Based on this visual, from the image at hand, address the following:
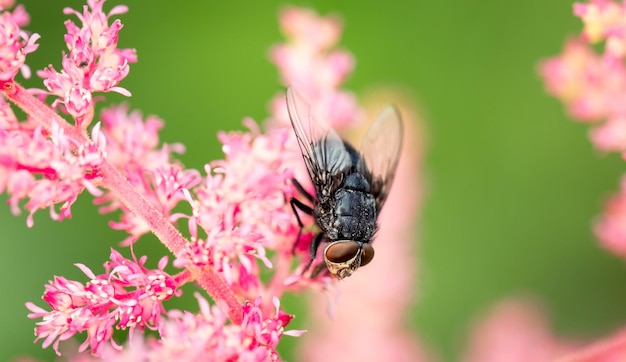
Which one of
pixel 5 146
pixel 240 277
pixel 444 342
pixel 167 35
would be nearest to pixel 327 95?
pixel 240 277

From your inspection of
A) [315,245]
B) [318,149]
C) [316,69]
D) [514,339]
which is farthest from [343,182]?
[514,339]

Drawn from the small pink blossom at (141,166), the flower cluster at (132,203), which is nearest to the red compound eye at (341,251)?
the flower cluster at (132,203)

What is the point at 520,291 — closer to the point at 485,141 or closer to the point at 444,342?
the point at 444,342

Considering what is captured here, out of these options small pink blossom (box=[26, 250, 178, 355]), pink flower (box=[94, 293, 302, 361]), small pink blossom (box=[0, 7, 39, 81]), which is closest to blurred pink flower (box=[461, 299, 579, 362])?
pink flower (box=[94, 293, 302, 361])

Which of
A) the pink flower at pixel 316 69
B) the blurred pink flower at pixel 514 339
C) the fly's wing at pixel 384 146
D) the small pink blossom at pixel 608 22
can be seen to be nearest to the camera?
the small pink blossom at pixel 608 22

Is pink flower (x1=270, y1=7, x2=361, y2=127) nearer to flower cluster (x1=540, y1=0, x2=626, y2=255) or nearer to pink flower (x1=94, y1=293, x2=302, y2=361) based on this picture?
flower cluster (x1=540, y1=0, x2=626, y2=255)

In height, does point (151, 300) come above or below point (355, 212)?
below

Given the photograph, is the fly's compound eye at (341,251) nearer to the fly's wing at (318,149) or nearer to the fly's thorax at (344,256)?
the fly's thorax at (344,256)
